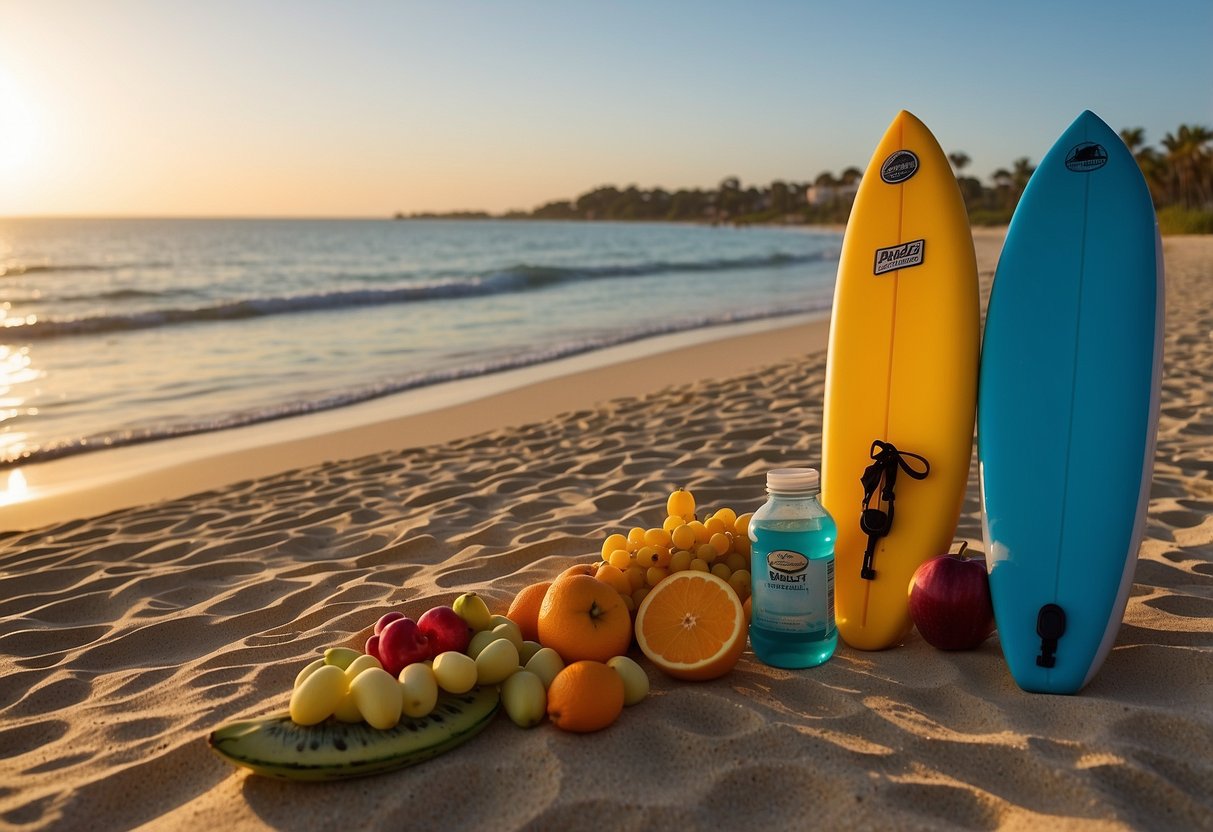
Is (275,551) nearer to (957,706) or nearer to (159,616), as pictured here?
(159,616)

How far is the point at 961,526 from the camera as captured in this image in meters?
3.56

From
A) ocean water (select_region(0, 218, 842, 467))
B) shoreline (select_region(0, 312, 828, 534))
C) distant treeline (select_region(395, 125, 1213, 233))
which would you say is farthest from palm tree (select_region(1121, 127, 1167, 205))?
shoreline (select_region(0, 312, 828, 534))

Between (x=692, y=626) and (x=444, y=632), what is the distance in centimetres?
61

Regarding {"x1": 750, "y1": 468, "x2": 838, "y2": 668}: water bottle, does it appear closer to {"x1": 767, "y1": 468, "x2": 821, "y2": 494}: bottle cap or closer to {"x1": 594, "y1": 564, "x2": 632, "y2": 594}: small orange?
{"x1": 767, "y1": 468, "x2": 821, "y2": 494}: bottle cap

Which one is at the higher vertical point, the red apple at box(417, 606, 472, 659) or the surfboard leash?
the surfboard leash

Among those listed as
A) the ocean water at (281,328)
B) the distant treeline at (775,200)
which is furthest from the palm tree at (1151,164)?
the ocean water at (281,328)

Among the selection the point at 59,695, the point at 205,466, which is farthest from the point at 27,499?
the point at 59,695

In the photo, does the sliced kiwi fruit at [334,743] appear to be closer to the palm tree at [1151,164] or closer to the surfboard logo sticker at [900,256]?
the surfboard logo sticker at [900,256]

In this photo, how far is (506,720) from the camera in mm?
2111

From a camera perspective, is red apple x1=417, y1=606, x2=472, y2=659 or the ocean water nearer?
red apple x1=417, y1=606, x2=472, y2=659

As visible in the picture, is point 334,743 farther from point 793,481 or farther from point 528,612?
point 793,481

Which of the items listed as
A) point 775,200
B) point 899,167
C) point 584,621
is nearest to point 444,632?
point 584,621

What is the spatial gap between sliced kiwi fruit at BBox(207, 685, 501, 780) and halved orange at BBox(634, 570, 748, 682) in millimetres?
498

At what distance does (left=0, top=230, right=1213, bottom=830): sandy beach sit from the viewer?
5.82ft
